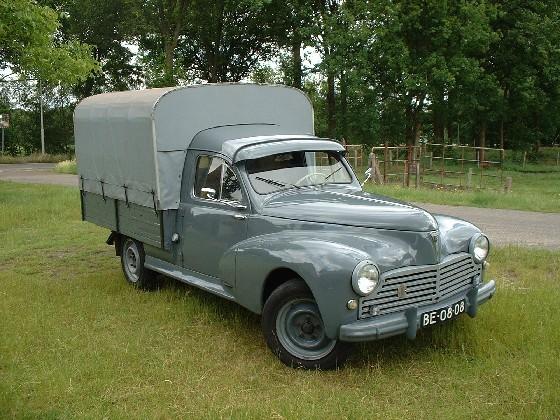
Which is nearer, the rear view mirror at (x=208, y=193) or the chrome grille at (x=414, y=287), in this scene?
the chrome grille at (x=414, y=287)

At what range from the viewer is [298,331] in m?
5.18

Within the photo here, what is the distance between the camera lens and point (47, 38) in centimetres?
1728

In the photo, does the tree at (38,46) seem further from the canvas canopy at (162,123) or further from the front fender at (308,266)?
the front fender at (308,266)

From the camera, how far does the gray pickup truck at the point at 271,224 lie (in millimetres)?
4793

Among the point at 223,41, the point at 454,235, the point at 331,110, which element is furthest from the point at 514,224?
the point at 223,41

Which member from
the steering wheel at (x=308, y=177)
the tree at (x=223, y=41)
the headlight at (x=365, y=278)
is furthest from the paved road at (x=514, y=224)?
the tree at (x=223, y=41)

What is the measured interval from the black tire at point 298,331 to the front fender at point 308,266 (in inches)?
8.9

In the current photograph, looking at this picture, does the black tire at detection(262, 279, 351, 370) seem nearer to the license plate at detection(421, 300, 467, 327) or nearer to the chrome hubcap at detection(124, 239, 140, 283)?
the license plate at detection(421, 300, 467, 327)

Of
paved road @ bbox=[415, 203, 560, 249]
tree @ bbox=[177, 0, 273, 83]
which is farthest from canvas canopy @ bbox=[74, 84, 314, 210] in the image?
tree @ bbox=[177, 0, 273, 83]

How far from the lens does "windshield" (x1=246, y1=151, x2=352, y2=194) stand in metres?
6.02

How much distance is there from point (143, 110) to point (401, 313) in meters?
3.70

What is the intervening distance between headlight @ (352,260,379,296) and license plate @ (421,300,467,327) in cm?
56

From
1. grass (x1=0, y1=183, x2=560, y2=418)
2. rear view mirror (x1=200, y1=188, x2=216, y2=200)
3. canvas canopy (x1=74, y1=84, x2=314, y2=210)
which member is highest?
canvas canopy (x1=74, y1=84, x2=314, y2=210)

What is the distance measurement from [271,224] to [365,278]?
128cm
